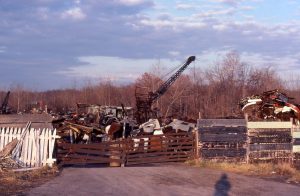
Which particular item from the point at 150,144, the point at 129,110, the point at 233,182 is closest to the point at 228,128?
the point at 150,144

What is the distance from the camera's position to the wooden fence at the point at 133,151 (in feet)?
68.7

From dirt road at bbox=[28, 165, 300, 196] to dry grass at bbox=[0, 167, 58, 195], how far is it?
1.23 feet

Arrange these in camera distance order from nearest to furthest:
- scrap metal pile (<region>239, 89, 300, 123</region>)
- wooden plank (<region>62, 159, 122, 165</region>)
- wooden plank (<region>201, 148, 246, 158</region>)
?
1. wooden plank (<region>62, 159, 122, 165</region>)
2. wooden plank (<region>201, 148, 246, 158</region>)
3. scrap metal pile (<region>239, 89, 300, 123</region>)

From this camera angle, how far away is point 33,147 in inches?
735

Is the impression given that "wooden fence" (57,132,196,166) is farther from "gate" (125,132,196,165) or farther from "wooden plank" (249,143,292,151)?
"wooden plank" (249,143,292,151)

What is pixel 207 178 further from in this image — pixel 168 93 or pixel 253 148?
pixel 168 93

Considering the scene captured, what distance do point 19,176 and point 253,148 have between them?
9.32 metres

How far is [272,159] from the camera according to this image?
20.9 m

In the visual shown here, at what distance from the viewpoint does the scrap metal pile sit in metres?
27.4

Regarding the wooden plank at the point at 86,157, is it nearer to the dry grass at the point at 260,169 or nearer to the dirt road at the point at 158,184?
the dirt road at the point at 158,184

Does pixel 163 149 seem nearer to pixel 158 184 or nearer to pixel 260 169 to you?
pixel 260 169

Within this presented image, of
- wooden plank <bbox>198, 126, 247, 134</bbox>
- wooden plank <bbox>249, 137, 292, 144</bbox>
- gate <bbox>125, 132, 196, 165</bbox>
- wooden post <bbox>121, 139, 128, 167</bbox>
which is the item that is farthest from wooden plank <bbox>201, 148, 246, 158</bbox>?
wooden post <bbox>121, 139, 128, 167</bbox>

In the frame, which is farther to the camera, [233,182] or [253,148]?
[253,148]

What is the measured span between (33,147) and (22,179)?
114 inches
